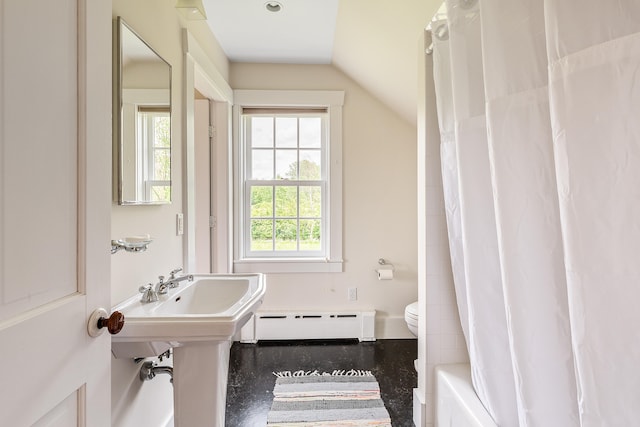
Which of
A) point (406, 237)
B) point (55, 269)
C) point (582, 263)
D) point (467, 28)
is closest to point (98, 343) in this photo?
point (55, 269)

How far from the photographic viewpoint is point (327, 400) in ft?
5.76

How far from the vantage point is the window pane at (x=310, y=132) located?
8.40 ft

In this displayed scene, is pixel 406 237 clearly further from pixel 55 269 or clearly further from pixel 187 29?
pixel 55 269

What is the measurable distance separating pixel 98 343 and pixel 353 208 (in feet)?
6.55

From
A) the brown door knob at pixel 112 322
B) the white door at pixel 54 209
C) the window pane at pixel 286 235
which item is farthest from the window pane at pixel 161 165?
the window pane at pixel 286 235

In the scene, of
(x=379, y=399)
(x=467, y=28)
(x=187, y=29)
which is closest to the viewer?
(x=467, y=28)

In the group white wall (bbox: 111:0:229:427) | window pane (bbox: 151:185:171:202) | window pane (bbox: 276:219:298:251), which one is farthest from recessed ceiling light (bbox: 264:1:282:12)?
window pane (bbox: 276:219:298:251)

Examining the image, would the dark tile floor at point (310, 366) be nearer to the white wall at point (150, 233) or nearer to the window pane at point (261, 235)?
the white wall at point (150, 233)

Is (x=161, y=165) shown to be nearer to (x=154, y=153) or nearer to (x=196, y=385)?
(x=154, y=153)

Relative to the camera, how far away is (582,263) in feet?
2.15

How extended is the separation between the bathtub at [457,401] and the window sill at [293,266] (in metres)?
1.17

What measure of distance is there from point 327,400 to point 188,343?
1.08 metres

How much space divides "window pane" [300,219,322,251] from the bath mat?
0.95m

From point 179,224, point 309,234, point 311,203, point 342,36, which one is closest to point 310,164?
point 311,203
